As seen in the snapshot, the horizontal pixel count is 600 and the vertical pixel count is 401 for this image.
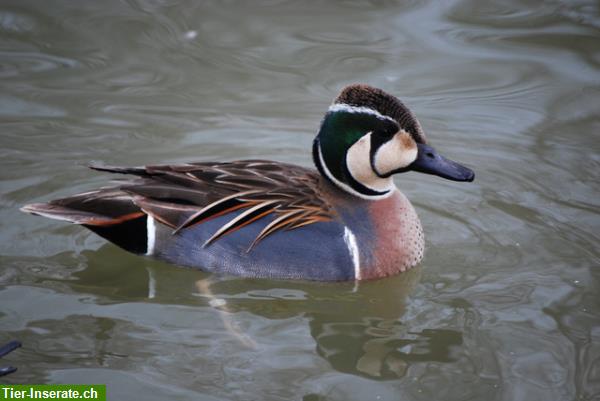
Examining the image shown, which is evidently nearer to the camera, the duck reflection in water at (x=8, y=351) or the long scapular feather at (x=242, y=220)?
the duck reflection in water at (x=8, y=351)

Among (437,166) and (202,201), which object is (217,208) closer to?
(202,201)

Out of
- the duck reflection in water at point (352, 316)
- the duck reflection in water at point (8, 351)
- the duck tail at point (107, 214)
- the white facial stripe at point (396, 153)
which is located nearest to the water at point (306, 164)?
the duck reflection in water at point (352, 316)

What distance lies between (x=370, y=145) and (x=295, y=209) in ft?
2.32

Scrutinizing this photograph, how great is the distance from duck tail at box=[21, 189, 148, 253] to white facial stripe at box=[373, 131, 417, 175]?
1744 mm

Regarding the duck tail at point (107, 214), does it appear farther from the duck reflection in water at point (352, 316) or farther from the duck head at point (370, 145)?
the duck head at point (370, 145)

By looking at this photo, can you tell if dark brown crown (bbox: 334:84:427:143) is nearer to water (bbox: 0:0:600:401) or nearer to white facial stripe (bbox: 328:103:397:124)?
white facial stripe (bbox: 328:103:397:124)

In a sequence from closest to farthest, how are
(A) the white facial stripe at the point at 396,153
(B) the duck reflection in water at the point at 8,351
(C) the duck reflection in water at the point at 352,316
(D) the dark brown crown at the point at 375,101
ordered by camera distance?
(B) the duck reflection in water at the point at 8,351
(C) the duck reflection in water at the point at 352,316
(D) the dark brown crown at the point at 375,101
(A) the white facial stripe at the point at 396,153

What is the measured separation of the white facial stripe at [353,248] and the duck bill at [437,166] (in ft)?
2.22

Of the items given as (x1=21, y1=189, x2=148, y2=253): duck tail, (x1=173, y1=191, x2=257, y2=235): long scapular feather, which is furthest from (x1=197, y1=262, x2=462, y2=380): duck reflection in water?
(x1=21, y1=189, x2=148, y2=253): duck tail

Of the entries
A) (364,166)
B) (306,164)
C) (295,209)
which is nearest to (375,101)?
(364,166)

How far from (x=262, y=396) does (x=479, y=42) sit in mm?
6422

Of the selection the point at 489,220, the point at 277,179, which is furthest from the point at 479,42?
the point at 277,179

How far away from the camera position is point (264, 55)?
405 inches

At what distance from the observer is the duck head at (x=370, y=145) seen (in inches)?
253
